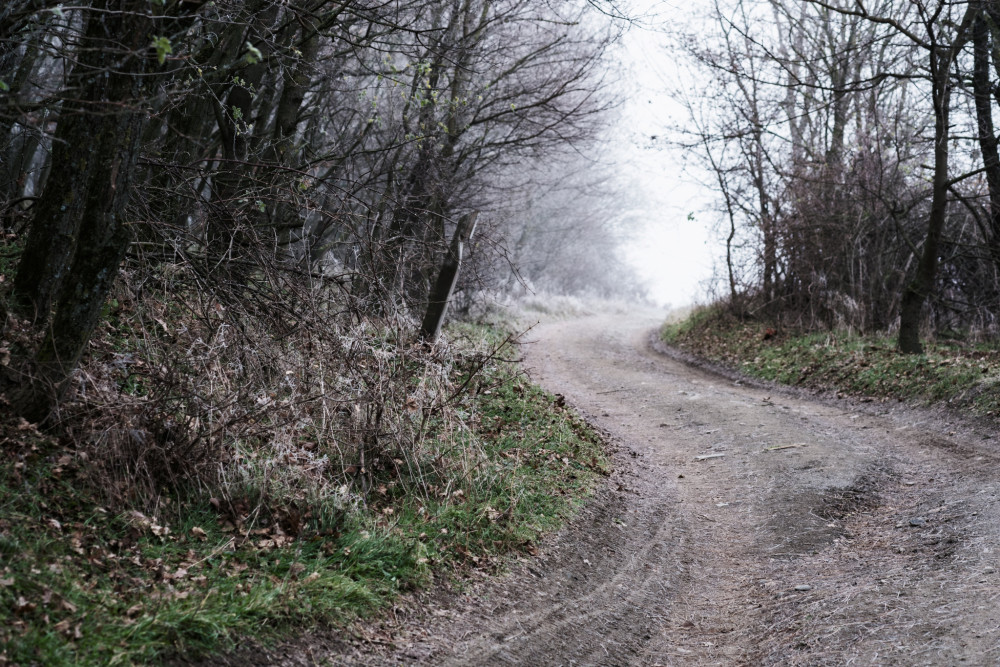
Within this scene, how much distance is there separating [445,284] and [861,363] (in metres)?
7.73

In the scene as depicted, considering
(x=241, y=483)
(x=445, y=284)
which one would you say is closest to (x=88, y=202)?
(x=241, y=483)

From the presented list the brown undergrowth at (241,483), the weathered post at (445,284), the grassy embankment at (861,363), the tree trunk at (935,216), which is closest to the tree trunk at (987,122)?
the tree trunk at (935,216)

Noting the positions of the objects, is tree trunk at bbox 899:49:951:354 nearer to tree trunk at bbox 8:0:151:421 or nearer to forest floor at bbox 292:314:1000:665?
forest floor at bbox 292:314:1000:665

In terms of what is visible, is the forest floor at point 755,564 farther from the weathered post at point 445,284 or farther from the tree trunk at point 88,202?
the weathered post at point 445,284

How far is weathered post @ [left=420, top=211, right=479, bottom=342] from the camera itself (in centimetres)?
923

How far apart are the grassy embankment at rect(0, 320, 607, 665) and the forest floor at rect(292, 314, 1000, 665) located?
0.25 meters

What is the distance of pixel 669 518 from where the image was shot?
7070 millimetres

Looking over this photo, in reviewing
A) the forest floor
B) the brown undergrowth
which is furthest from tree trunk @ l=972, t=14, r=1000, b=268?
the brown undergrowth

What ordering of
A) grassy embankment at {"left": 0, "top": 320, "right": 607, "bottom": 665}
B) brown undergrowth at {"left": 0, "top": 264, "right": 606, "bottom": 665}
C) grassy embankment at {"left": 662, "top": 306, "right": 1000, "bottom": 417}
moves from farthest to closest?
1. grassy embankment at {"left": 662, "top": 306, "right": 1000, "bottom": 417}
2. brown undergrowth at {"left": 0, "top": 264, "right": 606, "bottom": 665}
3. grassy embankment at {"left": 0, "top": 320, "right": 607, "bottom": 665}

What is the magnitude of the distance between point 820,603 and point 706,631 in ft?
2.68

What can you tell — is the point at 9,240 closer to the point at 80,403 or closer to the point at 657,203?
the point at 80,403

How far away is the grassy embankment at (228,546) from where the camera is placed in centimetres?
337

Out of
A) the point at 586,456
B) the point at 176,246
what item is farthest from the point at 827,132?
the point at 176,246

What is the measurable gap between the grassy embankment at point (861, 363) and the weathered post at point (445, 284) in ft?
23.1
